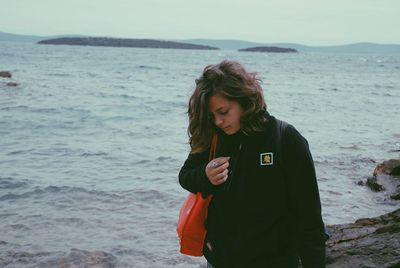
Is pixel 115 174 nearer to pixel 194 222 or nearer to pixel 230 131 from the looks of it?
pixel 194 222

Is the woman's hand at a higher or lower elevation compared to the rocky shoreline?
higher

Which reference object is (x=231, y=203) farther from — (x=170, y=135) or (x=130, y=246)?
(x=170, y=135)

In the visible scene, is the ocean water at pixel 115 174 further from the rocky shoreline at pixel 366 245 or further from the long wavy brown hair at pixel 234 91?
the rocky shoreline at pixel 366 245

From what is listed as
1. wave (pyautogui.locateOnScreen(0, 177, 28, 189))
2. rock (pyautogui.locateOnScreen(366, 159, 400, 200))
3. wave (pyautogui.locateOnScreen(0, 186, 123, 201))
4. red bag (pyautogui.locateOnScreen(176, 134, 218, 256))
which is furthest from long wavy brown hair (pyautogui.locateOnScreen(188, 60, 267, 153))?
wave (pyautogui.locateOnScreen(0, 177, 28, 189))

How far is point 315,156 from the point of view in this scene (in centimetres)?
1346

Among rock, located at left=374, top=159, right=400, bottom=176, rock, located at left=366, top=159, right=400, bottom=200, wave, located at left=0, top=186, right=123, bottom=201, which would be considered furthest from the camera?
rock, located at left=374, top=159, right=400, bottom=176

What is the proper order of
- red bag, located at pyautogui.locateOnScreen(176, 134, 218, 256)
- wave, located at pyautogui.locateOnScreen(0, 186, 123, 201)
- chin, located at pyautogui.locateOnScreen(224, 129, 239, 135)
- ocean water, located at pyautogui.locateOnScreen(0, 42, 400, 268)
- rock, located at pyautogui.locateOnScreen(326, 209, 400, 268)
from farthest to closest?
wave, located at pyautogui.locateOnScreen(0, 186, 123, 201) < ocean water, located at pyautogui.locateOnScreen(0, 42, 400, 268) < rock, located at pyautogui.locateOnScreen(326, 209, 400, 268) < red bag, located at pyautogui.locateOnScreen(176, 134, 218, 256) < chin, located at pyautogui.locateOnScreen(224, 129, 239, 135)

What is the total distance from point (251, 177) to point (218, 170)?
181 mm

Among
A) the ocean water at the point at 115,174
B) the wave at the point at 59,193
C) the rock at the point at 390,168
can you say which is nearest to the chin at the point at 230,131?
the ocean water at the point at 115,174

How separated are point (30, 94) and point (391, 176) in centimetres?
2181

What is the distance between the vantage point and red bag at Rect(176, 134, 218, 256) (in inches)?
103

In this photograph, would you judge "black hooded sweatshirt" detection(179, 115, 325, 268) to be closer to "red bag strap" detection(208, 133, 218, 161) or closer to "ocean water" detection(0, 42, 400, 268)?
"red bag strap" detection(208, 133, 218, 161)

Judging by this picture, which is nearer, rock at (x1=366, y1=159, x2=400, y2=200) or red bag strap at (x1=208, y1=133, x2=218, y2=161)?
red bag strap at (x1=208, y1=133, x2=218, y2=161)

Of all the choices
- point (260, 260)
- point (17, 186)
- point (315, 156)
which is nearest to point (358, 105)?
point (315, 156)
